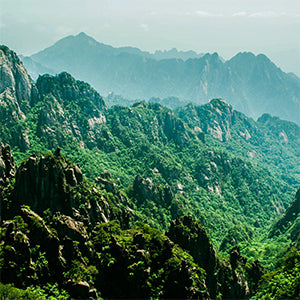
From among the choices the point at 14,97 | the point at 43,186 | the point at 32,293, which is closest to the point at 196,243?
the point at 43,186

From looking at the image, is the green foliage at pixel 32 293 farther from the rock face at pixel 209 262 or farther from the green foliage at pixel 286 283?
the green foliage at pixel 286 283

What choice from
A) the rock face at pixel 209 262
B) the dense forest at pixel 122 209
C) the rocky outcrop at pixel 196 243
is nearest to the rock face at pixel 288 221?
the dense forest at pixel 122 209

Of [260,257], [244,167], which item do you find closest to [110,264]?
[260,257]

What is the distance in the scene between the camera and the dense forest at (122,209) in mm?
33031

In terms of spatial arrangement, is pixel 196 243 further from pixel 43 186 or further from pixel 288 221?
pixel 288 221

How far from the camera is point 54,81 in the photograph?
5915 inches

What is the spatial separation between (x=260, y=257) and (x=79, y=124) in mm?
103809

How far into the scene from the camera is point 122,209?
6794 cm

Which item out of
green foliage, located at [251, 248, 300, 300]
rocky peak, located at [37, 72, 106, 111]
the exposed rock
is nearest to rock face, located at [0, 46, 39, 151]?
rocky peak, located at [37, 72, 106, 111]

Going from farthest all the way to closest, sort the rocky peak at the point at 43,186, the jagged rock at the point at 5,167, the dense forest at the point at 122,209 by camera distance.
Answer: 1. the jagged rock at the point at 5,167
2. the rocky peak at the point at 43,186
3. the dense forest at the point at 122,209

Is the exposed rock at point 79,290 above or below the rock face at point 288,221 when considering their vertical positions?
above

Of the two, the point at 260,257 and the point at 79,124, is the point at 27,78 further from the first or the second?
the point at 260,257

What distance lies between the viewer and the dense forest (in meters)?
33.0

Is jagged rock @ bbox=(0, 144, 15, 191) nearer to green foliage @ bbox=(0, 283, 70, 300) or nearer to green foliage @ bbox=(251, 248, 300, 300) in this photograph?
green foliage @ bbox=(0, 283, 70, 300)
